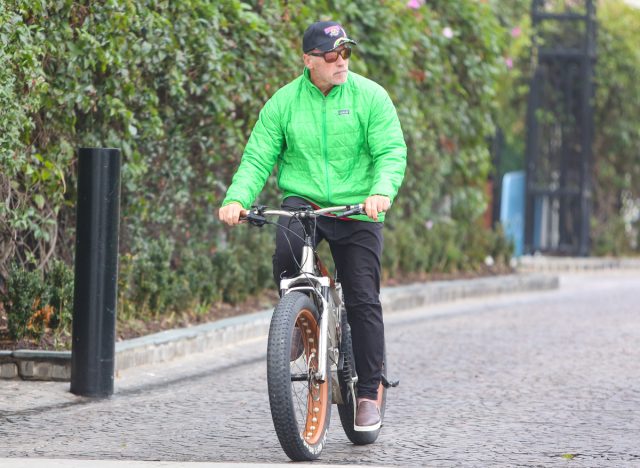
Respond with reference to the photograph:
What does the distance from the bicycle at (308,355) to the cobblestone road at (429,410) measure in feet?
0.69

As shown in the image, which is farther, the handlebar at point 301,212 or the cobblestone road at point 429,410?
the cobblestone road at point 429,410

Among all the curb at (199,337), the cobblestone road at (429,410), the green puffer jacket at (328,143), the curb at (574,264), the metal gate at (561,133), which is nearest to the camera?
the green puffer jacket at (328,143)

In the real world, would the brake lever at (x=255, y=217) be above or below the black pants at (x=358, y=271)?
above

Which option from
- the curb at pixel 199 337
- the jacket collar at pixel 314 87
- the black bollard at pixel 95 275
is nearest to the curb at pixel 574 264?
the curb at pixel 199 337

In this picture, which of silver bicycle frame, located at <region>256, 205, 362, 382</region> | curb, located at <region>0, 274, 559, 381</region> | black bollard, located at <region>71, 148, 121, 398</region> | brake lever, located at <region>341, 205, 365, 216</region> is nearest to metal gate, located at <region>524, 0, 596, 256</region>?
curb, located at <region>0, 274, 559, 381</region>

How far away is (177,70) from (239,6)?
2.70ft

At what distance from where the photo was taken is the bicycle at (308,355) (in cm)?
566

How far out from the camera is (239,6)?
33.2 feet

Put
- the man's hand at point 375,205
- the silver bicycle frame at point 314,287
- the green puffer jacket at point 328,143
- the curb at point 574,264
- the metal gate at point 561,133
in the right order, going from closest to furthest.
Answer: the man's hand at point 375,205
the silver bicycle frame at point 314,287
the green puffer jacket at point 328,143
the curb at point 574,264
the metal gate at point 561,133

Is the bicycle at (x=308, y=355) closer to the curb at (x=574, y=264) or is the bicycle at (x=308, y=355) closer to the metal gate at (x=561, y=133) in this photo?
the curb at (x=574, y=264)

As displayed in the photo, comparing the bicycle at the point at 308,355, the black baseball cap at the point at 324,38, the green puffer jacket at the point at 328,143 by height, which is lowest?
the bicycle at the point at 308,355

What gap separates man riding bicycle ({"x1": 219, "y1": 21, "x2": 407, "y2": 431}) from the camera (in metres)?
6.04

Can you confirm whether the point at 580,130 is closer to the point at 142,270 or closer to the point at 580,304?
the point at 580,304

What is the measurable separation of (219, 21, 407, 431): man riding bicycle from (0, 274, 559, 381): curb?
239 cm
